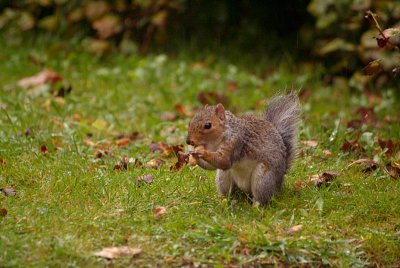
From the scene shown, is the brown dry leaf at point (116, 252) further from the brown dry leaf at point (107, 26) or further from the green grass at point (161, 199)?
the brown dry leaf at point (107, 26)

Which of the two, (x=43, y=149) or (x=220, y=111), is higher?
(x=220, y=111)

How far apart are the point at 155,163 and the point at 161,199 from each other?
2.44 ft

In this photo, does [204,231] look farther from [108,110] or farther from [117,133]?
[108,110]

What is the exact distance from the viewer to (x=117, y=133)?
557cm

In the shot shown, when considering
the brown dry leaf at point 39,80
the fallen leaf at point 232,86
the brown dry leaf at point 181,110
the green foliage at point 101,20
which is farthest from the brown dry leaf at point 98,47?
the brown dry leaf at point 181,110

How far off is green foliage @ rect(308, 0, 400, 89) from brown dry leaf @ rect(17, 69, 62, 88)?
2624mm

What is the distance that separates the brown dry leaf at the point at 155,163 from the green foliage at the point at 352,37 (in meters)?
2.33

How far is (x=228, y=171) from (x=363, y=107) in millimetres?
2887

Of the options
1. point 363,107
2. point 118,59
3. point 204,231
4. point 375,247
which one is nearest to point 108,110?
point 118,59

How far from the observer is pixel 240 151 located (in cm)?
393

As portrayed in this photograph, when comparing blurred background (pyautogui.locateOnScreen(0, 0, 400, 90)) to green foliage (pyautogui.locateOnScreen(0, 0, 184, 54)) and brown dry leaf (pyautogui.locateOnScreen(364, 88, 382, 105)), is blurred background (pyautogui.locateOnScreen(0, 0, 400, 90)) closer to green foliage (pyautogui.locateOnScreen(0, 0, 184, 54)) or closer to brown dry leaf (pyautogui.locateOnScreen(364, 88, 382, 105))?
green foliage (pyautogui.locateOnScreen(0, 0, 184, 54))

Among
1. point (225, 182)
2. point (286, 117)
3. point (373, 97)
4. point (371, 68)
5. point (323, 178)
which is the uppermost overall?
point (371, 68)

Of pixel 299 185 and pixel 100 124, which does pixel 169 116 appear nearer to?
pixel 100 124

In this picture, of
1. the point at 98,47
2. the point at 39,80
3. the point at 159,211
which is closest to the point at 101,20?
the point at 98,47
